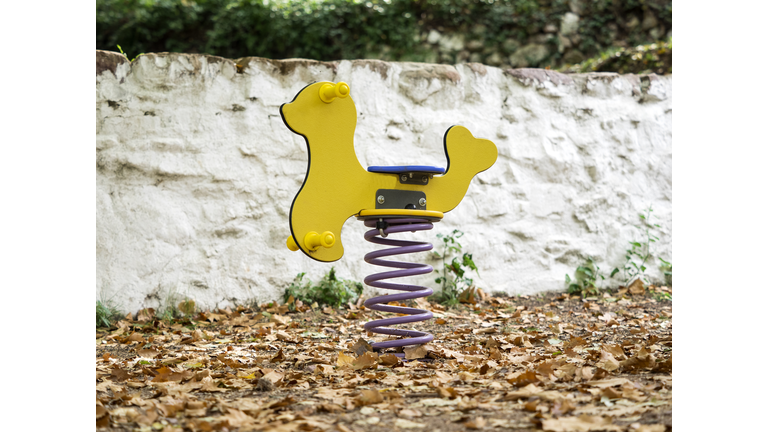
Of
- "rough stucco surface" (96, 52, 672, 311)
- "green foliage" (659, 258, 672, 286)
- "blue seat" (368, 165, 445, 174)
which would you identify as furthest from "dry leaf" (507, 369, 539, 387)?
"green foliage" (659, 258, 672, 286)

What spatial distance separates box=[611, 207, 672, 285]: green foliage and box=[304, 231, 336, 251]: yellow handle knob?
10.5 feet

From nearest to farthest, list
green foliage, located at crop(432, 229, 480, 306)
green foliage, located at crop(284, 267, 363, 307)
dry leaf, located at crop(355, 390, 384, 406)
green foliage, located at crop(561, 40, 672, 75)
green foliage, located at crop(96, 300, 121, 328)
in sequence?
dry leaf, located at crop(355, 390, 384, 406)
green foliage, located at crop(96, 300, 121, 328)
green foliage, located at crop(284, 267, 363, 307)
green foliage, located at crop(432, 229, 480, 306)
green foliage, located at crop(561, 40, 672, 75)

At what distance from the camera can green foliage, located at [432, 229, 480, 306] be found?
175 inches

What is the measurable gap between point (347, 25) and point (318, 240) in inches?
214

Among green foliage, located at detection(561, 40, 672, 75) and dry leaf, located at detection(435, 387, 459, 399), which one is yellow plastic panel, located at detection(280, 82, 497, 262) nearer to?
dry leaf, located at detection(435, 387, 459, 399)

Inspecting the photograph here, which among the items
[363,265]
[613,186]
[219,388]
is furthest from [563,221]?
[219,388]

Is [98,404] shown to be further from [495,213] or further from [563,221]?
[563,221]

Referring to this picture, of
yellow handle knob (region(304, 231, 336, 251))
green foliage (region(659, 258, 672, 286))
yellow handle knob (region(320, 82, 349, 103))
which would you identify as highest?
yellow handle knob (region(320, 82, 349, 103))

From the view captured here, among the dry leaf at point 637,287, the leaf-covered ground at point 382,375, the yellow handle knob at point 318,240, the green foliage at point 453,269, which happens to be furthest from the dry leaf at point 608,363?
the dry leaf at point 637,287

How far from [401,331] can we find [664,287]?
10.4ft

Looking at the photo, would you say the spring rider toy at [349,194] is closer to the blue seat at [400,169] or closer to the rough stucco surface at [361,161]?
the blue seat at [400,169]

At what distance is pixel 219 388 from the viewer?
2.23 metres

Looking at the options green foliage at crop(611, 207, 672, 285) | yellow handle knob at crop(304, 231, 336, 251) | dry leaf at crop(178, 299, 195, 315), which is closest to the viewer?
yellow handle knob at crop(304, 231, 336, 251)

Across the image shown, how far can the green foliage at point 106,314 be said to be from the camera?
3.67 m
